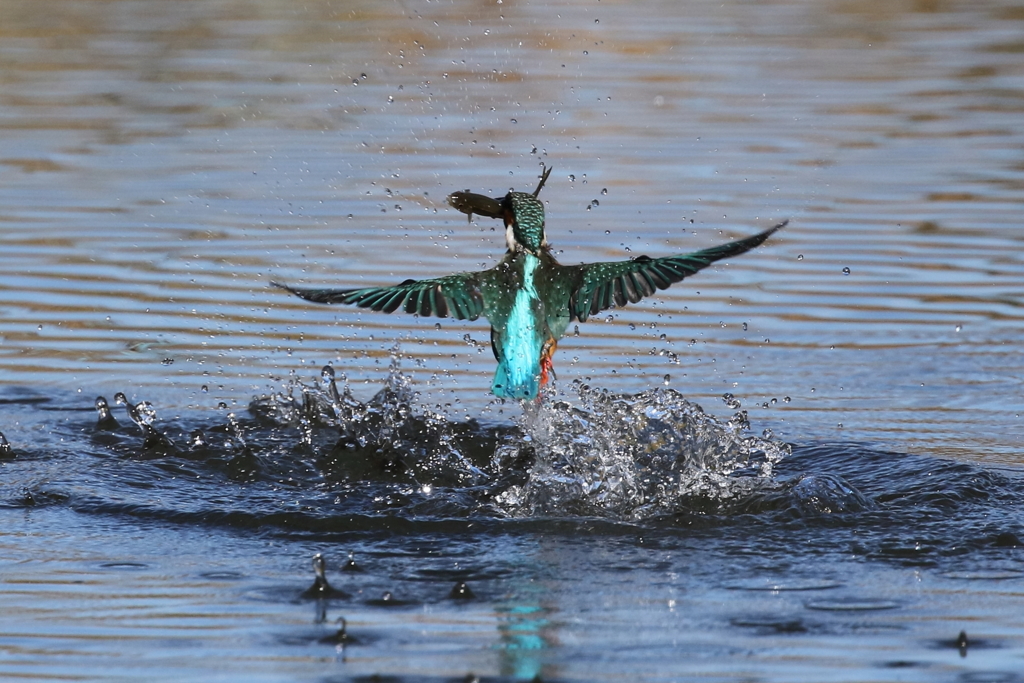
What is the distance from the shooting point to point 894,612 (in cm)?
475

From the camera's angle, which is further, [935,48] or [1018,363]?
[935,48]

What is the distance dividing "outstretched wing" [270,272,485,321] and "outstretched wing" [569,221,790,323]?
0.37 meters

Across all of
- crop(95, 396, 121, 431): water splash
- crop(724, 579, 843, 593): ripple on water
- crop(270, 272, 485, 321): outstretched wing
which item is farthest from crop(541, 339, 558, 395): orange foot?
crop(95, 396, 121, 431): water splash

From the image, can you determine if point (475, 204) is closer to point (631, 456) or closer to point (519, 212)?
point (519, 212)

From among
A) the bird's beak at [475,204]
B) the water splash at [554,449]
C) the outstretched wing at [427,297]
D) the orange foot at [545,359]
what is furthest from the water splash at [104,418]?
the orange foot at [545,359]

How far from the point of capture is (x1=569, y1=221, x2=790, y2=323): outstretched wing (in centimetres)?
584

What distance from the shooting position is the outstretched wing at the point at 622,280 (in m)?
5.84

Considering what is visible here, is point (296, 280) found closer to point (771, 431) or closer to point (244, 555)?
point (771, 431)

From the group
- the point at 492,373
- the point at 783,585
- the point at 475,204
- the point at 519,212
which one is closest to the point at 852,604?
the point at 783,585

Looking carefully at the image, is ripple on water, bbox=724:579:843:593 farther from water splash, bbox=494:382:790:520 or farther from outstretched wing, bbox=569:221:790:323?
Result: outstretched wing, bbox=569:221:790:323

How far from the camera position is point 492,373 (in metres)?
7.74

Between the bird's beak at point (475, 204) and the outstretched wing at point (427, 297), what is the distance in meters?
0.25

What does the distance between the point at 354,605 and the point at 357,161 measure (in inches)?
281

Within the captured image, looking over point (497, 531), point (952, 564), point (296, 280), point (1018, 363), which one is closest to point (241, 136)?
point (296, 280)
